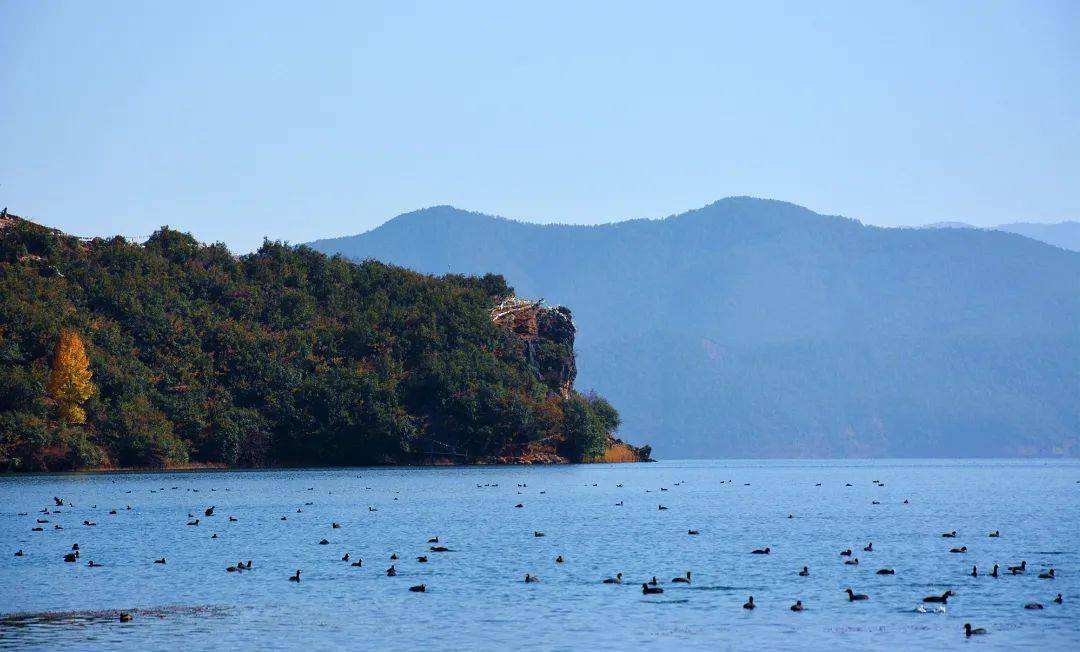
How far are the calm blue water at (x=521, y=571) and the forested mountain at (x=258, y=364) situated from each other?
2329cm

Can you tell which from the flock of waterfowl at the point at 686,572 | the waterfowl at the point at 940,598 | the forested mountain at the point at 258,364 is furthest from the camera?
the forested mountain at the point at 258,364

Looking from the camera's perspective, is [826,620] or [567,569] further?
[567,569]

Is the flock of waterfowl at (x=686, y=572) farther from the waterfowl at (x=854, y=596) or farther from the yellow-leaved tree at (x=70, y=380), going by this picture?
the yellow-leaved tree at (x=70, y=380)

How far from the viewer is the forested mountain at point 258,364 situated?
383 ft

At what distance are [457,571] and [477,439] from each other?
286ft

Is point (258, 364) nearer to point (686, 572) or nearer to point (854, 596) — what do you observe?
point (686, 572)

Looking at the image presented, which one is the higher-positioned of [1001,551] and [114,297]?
[114,297]

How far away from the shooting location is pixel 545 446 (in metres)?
147

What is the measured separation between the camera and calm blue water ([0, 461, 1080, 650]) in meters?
38.7

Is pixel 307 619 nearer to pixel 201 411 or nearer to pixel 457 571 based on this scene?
pixel 457 571

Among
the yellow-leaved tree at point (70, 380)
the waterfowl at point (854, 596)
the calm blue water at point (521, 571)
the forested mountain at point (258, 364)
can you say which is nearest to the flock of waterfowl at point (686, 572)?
the waterfowl at point (854, 596)

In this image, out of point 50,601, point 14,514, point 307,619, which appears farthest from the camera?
point 14,514

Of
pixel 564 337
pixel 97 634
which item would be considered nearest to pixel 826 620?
pixel 97 634

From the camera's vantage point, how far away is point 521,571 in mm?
52156
